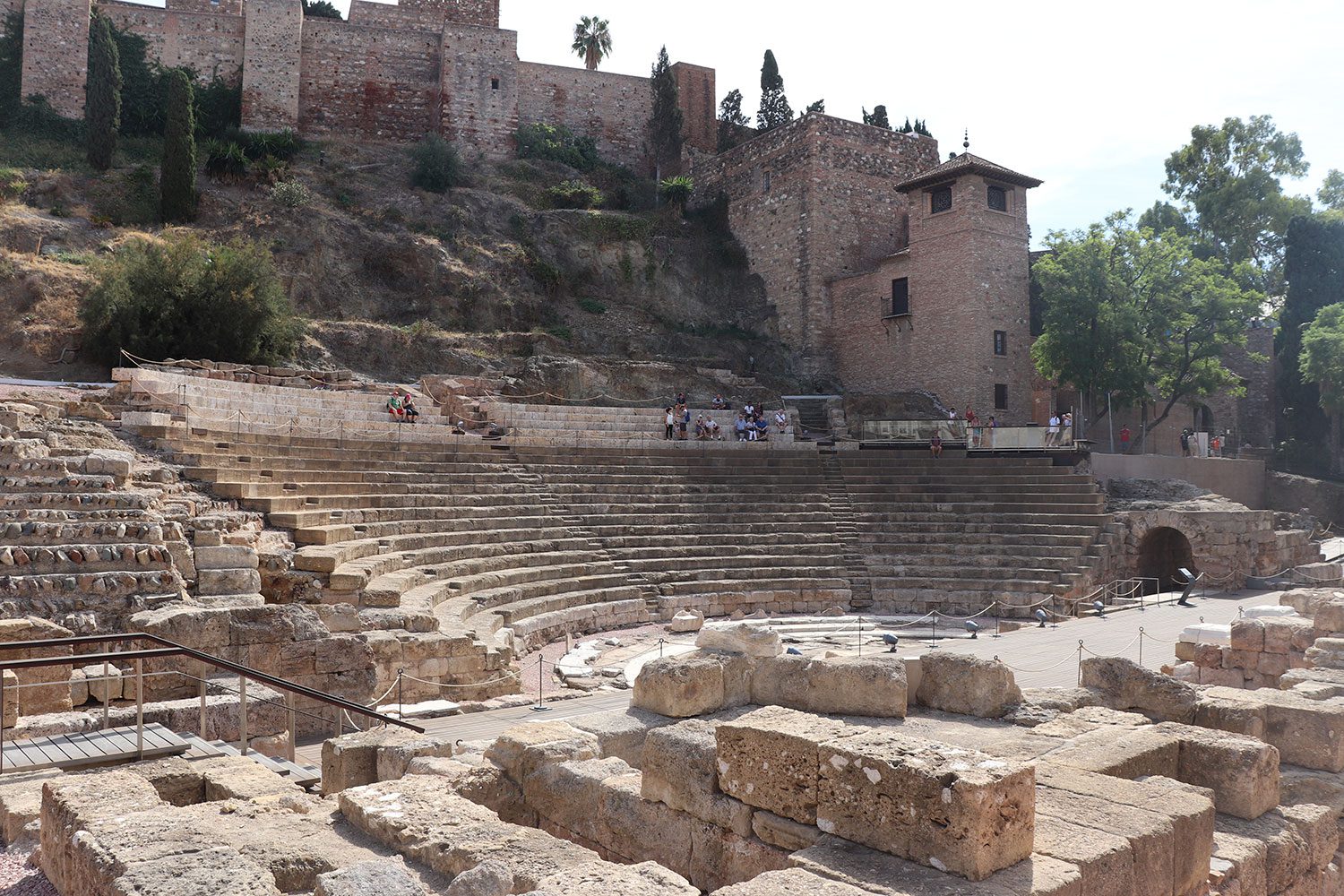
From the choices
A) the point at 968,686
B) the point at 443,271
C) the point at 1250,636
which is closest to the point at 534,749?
the point at 968,686

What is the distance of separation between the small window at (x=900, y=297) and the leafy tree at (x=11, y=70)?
30222mm

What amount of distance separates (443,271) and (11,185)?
1216 centimetres

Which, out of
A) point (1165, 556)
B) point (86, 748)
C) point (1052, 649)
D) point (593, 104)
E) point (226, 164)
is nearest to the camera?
point (86, 748)

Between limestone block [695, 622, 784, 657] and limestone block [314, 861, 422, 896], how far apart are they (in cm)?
458

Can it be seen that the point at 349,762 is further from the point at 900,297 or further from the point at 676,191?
the point at 676,191

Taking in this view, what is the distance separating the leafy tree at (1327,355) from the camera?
31906mm

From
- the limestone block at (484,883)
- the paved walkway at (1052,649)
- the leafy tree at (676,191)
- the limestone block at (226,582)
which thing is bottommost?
the paved walkway at (1052,649)

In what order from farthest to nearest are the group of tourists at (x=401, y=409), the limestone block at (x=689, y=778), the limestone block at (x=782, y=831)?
the group of tourists at (x=401, y=409) → the limestone block at (x=689, y=778) → the limestone block at (x=782, y=831)

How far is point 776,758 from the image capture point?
14.9 feet

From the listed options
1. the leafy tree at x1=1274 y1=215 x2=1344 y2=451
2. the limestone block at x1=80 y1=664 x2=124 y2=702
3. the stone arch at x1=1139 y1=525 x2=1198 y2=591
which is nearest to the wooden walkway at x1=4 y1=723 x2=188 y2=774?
the limestone block at x1=80 y1=664 x2=124 y2=702

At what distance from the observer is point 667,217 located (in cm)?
3703

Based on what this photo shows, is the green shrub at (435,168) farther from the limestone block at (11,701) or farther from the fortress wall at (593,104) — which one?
the limestone block at (11,701)

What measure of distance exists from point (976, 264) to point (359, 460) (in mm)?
20133

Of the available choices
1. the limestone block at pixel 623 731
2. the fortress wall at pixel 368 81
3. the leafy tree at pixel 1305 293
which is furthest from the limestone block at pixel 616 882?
the leafy tree at pixel 1305 293
